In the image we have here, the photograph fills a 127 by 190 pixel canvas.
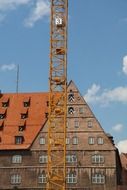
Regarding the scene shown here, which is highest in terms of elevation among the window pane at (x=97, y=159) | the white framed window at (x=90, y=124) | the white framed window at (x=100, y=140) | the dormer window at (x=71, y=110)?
the dormer window at (x=71, y=110)

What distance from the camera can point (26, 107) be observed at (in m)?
60.3

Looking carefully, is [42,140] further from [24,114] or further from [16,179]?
[16,179]

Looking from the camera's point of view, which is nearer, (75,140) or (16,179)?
(16,179)

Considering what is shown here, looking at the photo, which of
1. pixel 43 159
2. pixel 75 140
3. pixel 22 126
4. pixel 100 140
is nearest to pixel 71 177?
pixel 43 159

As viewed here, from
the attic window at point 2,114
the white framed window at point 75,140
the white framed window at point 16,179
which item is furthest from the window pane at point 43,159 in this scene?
the attic window at point 2,114

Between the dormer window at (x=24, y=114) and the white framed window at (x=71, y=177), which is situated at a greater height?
the dormer window at (x=24, y=114)

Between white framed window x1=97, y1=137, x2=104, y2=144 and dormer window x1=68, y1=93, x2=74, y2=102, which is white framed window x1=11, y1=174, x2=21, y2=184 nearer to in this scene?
→ white framed window x1=97, y1=137, x2=104, y2=144

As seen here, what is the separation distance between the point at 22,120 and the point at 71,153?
25.6 feet

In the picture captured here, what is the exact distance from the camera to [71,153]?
54.5 meters

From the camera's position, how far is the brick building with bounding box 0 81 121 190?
175 feet

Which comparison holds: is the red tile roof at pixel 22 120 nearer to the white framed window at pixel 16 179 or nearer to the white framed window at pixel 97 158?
the white framed window at pixel 16 179

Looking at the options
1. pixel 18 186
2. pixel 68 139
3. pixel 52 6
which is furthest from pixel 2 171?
pixel 52 6

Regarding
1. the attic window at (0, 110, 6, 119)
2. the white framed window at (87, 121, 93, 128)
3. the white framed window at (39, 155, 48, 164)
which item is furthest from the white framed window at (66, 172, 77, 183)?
the attic window at (0, 110, 6, 119)

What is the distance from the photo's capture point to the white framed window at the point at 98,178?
174 ft
